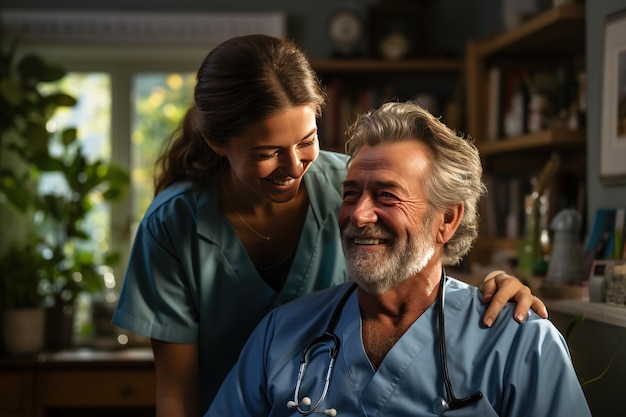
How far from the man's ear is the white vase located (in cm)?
253

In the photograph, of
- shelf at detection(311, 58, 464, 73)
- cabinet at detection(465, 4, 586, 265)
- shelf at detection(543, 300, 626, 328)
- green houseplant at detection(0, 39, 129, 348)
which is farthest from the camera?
shelf at detection(311, 58, 464, 73)

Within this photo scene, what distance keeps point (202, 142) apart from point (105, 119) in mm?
2640

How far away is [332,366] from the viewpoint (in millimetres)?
1741

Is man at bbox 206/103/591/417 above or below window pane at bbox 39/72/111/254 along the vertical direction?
below

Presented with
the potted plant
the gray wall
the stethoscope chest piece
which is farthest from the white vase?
the stethoscope chest piece

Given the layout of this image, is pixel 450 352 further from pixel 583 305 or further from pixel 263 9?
pixel 263 9

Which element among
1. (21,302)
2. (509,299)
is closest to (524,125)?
(509,299)

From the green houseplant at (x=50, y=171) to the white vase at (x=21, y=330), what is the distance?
3.4 inches

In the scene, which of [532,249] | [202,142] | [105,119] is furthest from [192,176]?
[105,119]

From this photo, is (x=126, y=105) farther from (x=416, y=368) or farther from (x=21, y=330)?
(x=416, y=368)

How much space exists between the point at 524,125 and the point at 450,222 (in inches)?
70.5

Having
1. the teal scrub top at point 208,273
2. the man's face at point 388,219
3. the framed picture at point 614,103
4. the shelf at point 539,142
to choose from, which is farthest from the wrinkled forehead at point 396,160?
the shelf at point 539,142

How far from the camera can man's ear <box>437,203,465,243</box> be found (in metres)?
1.82

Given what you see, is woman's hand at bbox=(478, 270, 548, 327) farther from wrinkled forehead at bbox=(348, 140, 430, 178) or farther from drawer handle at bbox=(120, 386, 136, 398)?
drawer handle at bbox=(120, 386, 136, 398)
